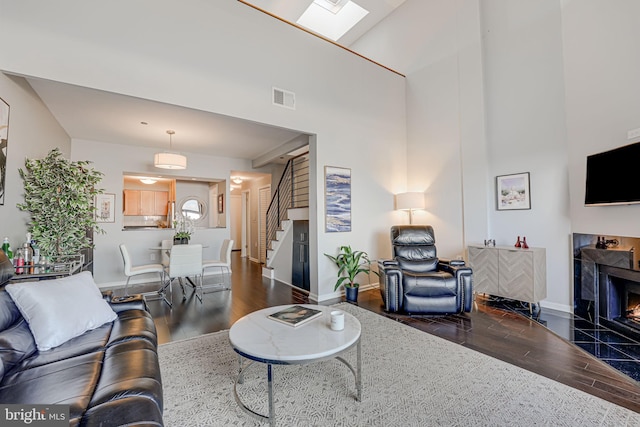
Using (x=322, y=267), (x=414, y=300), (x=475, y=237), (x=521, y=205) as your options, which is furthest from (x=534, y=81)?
(x=322, y=267)

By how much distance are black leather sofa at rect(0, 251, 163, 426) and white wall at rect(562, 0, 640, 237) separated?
4.39 metres

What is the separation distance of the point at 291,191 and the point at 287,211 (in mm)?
530

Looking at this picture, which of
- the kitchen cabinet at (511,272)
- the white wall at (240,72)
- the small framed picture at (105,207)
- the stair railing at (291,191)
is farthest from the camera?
the stair railing at (291,191)

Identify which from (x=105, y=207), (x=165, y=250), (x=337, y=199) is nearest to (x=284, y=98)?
(x=337, y=199)

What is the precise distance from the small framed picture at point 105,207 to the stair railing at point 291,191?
10.6 ft

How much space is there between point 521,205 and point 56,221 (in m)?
6.02

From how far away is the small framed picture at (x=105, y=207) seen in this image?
17.3 ft

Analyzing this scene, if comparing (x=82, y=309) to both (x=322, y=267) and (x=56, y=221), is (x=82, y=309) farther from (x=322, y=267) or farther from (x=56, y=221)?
(x=322, y=267)

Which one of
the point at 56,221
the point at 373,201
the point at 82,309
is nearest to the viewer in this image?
the point at 82,309

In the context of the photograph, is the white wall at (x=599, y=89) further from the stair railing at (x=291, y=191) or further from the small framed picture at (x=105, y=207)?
the small framed picture at (x=105, y=207)

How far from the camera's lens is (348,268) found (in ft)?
14.1

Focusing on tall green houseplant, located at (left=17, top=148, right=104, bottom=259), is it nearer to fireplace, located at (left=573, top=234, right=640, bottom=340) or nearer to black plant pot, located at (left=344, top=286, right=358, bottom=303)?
black plant pot, located at (left=344, top=286, right=358, bottom=303)

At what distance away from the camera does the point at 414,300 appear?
349 centimetres

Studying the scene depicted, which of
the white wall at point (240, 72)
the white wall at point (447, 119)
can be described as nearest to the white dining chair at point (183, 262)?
the white wall at point (240, 72)
